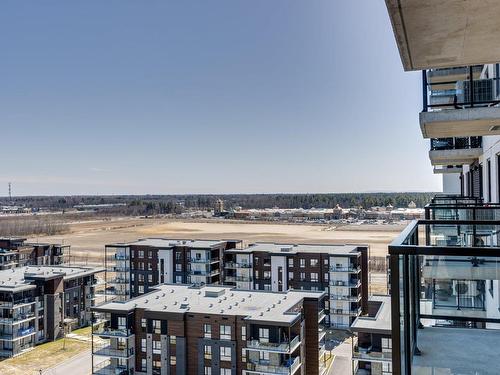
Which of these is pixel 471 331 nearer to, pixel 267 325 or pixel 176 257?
pixel 267 325

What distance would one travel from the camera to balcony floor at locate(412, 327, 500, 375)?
3053mm

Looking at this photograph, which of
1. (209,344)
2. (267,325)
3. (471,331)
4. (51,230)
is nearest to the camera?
(471,331)

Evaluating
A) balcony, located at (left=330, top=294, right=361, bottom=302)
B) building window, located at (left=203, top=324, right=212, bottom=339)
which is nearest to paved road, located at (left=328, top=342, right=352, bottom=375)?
balcony, located at (left=330, top=294, right=361, bottom=302)

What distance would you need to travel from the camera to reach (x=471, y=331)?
387 centimetres

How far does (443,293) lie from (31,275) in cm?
3199

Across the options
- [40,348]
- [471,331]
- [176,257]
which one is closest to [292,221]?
[176,257]

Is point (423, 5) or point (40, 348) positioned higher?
point (423, 5)

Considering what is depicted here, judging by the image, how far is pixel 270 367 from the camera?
760 inches

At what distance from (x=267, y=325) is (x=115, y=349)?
829cm

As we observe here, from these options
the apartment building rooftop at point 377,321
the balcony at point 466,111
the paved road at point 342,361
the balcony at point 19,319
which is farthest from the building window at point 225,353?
the balcony at point 466,111

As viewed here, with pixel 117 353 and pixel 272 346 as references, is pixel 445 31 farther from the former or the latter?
pixel 117 353

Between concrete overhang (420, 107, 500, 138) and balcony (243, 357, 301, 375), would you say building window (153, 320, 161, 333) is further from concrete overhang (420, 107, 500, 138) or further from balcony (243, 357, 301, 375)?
concrete overhang (420, 107, 500, 138)

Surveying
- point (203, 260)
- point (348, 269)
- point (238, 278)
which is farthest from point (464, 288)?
point (203, 260)

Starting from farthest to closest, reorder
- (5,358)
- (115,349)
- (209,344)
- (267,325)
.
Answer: (5,358), (115,349), (209,344), (267,325)
